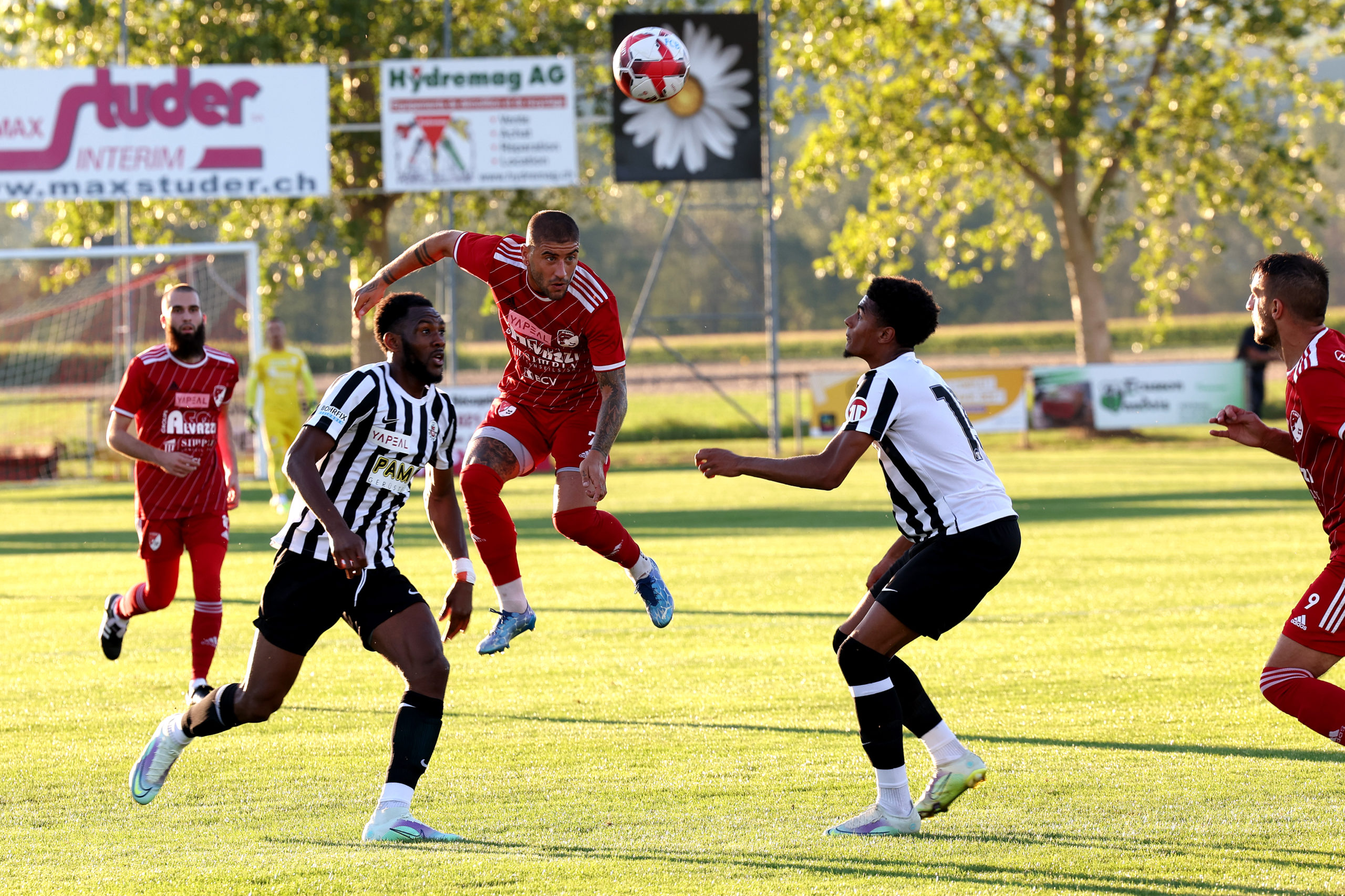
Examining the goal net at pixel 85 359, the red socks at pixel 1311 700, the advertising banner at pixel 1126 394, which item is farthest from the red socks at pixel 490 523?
the advertising banner at pixel 1126 394

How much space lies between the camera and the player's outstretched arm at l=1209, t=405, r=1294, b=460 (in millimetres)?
5500

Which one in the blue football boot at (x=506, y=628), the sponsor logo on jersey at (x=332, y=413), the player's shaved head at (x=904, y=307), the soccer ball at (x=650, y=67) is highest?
the soccer ball at (x=650, y=67)

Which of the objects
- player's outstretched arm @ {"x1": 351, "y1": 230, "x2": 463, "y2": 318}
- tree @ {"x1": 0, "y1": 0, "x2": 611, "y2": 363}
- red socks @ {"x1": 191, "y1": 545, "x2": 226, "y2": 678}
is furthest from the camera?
tree @ {"x1": 0, "y1": 0, "x2": 611, "y2": 363}

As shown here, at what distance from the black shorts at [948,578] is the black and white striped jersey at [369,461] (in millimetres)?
1848

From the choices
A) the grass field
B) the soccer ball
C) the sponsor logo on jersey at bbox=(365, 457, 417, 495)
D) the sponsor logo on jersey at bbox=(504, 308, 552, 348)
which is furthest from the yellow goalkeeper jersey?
the sponsor logo on jersey at bbox=(365, 457, 417, 495)

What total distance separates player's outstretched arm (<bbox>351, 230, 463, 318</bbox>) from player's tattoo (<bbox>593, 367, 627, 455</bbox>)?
966 millimetres

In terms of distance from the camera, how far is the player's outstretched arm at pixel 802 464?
538 centimetres

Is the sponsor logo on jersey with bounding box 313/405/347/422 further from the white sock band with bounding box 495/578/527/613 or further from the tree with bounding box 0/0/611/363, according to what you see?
the tree with bounding box 0/0/611/363

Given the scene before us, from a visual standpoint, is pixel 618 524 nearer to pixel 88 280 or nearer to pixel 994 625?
pixel 994 625

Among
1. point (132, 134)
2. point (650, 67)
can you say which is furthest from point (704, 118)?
point (650, 67)

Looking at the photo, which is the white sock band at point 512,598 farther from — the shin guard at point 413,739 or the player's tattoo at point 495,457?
the shin guard at point 413,739

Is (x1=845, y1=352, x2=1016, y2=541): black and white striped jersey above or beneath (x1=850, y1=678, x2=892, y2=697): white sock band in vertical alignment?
above

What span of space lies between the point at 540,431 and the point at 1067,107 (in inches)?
1088

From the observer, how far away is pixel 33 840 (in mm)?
5770
